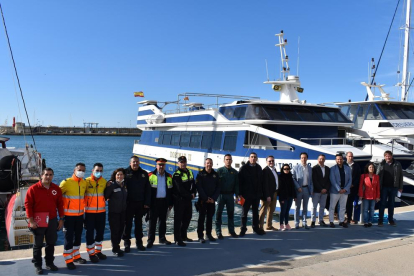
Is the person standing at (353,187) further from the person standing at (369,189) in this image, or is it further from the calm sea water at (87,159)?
the calm sea water at (87,159)

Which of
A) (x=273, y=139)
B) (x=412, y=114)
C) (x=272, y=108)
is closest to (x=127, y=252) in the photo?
(x=273, y=139)

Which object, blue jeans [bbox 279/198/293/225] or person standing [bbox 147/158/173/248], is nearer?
person standing [bbox 147/158/173/248]

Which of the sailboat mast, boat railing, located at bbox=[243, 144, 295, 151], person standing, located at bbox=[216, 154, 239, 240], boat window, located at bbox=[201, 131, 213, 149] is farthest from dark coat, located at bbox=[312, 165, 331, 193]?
the sailboat mast

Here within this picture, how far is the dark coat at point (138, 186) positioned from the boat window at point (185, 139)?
12.0 metres

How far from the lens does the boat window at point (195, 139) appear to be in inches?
677

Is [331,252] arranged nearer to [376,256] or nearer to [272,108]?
[376,256]

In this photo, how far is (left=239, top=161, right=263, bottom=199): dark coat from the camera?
23.2ft

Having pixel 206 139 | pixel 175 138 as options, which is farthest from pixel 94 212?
pixel 175 138

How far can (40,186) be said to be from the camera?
5.02 metres

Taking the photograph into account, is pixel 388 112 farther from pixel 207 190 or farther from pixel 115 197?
pixel 115 197

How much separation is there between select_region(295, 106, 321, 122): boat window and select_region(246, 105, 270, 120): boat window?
1681 mm

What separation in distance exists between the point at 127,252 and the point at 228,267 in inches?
72.1

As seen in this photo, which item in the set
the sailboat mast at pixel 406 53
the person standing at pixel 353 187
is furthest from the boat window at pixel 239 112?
the sailboat mast at pixel 406 53

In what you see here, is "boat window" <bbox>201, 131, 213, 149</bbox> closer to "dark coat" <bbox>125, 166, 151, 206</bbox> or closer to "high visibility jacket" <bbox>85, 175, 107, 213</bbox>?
"dark coat" <bbox>125, 166, 151, 206</bbox>
